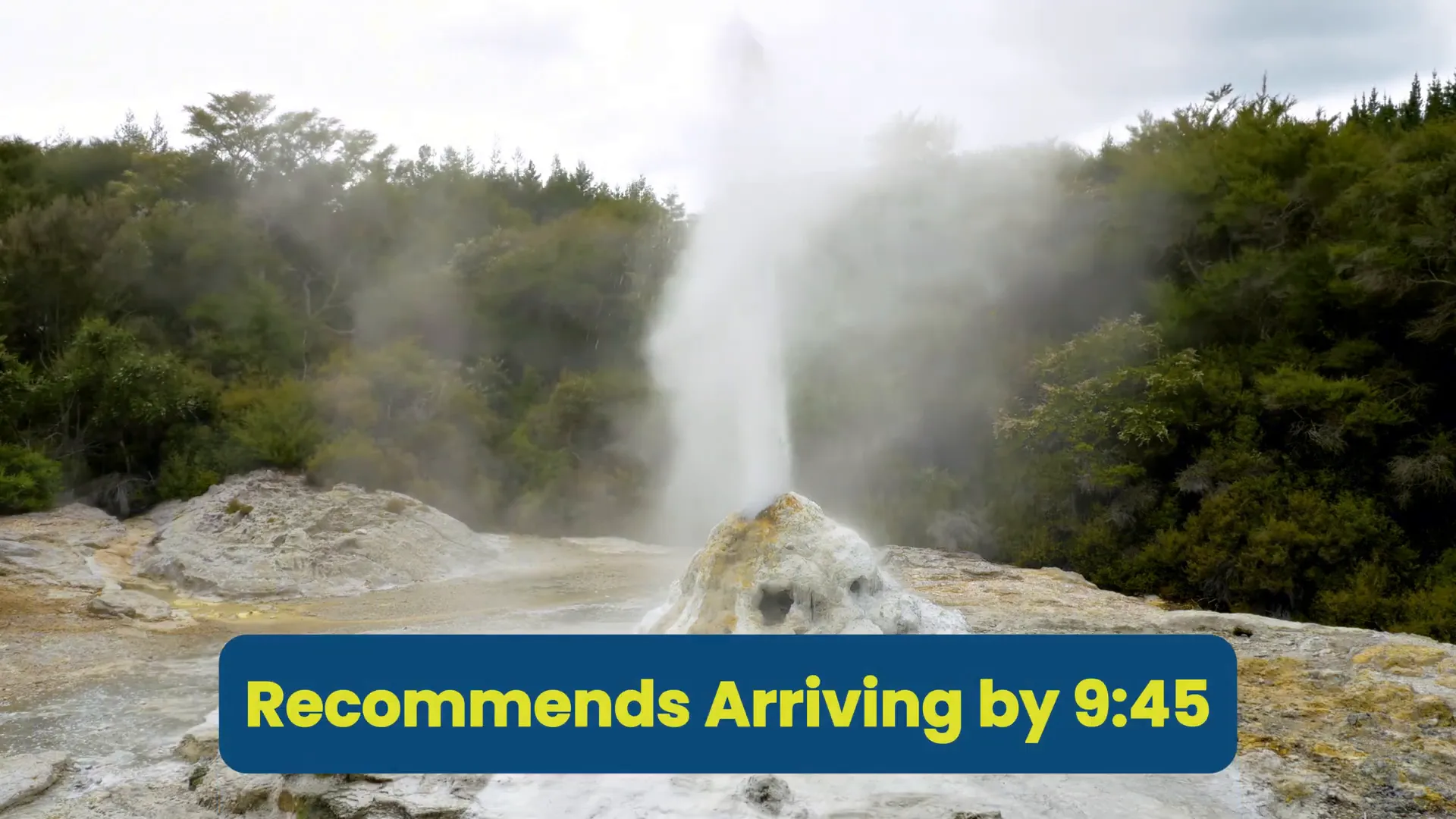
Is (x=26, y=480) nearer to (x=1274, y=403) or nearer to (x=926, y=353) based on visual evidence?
(x=926, y=353)

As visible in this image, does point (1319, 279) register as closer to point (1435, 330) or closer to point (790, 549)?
point (1435, 330)

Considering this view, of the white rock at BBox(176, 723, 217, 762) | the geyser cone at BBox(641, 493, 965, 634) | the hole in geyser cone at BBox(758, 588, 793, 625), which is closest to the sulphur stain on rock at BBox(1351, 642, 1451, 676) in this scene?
the geyser cone at BBox(641, 493, 965, 634)

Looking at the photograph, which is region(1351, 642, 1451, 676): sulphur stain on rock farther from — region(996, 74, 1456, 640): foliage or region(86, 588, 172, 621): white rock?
region(86, 588, 172, 621): white rock

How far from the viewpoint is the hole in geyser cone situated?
621 cm

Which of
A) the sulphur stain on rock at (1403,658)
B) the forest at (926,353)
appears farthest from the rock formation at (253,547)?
the sulphur stain on rock at (1403,658)

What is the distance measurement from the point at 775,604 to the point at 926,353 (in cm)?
1126

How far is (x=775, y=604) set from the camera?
20.7 ft

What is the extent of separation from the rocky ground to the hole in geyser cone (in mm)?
23

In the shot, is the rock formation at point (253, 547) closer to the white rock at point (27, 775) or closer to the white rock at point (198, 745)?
the white rock at point (27, 775)

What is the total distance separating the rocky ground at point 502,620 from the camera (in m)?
4.59

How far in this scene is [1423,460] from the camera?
12.4m

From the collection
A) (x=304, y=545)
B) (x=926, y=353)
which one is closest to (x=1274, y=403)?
(x=926, y=353)

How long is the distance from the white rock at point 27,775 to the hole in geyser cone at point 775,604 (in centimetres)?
392

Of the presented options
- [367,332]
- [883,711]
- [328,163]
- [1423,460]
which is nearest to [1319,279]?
[1423,460]
